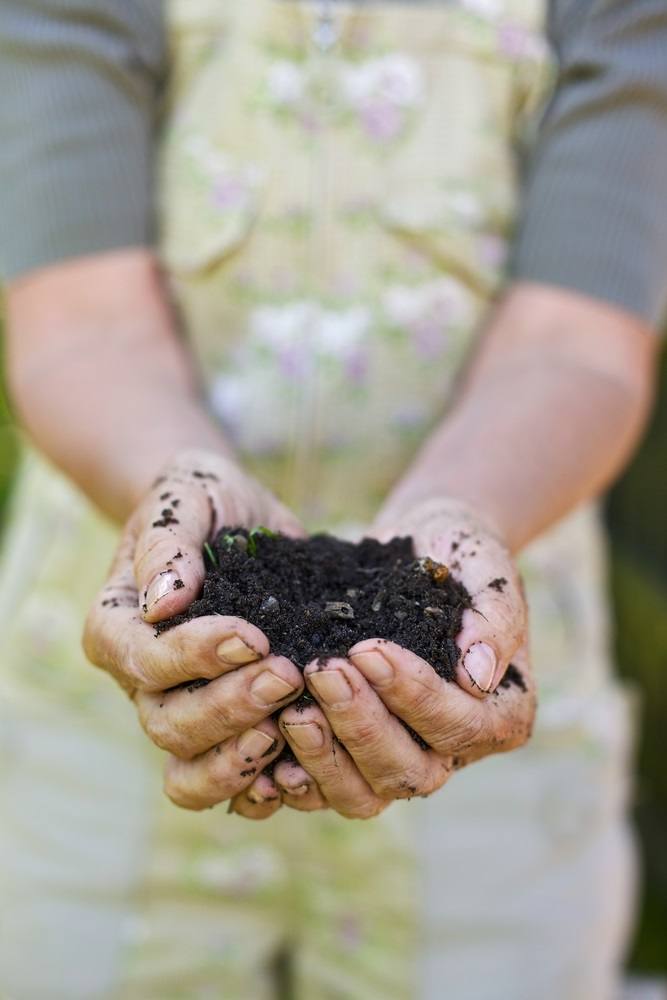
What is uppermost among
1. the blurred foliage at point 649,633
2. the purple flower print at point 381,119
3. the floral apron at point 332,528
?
the purple flower print at point 381,119

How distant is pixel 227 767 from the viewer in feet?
3.35

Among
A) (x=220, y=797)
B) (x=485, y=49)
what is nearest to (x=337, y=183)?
(x=485, y=49)

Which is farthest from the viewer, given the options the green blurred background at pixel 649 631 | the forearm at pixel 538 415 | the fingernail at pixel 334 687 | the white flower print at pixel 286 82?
the green blurred background at pixel 649 631

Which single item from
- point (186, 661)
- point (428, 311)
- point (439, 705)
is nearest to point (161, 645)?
point (186, 661)

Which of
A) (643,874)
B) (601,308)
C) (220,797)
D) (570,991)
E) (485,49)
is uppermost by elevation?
(485,49)

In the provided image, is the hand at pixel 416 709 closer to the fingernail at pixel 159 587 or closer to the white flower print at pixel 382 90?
the fingernail at pixel 159 587

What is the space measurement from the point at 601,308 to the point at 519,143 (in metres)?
0.29

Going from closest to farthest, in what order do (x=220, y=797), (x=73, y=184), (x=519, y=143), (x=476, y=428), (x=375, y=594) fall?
(x=220, y=797) < (x=375, y=594) < (x=476, y=428) < (x=73, y=184) < (x=519, y=143)

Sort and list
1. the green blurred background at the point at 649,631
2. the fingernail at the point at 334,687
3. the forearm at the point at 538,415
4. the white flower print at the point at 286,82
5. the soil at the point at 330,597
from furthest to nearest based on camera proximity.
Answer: the green blurred background at the point at 649,631 < the white flower print at the point at 286,82 < the forearm at the point at 538,415 < the soil at the point at 330,597 < the fingernail at the point at 334,687

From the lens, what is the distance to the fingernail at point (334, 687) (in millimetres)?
967

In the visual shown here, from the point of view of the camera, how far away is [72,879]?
1611 mm

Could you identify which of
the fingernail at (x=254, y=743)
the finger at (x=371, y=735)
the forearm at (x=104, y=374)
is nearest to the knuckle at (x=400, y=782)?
the finger at (x=371, y=735)

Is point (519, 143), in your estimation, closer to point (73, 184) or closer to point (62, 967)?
point (73, 184)

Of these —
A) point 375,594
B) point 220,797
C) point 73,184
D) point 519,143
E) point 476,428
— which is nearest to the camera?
point 220,797
